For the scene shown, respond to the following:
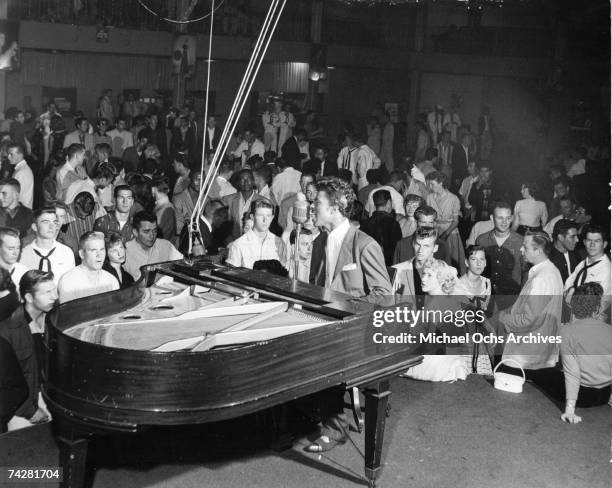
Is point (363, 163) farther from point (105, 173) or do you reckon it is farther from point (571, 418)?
point (571, 418)

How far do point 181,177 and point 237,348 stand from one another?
6366 millimetres

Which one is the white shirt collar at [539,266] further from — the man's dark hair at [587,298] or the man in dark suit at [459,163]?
the man in dark suit at [459,163]

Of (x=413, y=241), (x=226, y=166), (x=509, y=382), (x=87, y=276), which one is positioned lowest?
(x=509, y=382)

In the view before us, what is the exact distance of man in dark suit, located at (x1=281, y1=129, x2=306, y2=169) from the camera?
13.9 metres

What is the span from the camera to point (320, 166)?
1176 cm

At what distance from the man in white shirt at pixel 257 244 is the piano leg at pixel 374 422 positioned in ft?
8.34

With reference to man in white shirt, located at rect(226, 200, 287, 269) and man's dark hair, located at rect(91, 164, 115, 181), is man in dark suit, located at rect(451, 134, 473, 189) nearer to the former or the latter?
man's dark hair, located at rect(91, 164, 115, 181)

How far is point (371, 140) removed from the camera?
55.0ft

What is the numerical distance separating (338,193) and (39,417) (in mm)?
2395

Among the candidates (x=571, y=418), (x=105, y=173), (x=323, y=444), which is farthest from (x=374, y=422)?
(x=105, y=173)

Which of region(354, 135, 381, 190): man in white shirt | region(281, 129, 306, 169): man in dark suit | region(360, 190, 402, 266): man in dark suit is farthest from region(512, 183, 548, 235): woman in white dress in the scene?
region(281, 129, 306, 169): man in dark suit

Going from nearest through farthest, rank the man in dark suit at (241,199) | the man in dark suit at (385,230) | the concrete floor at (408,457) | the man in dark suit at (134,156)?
the concrete floor at (408,457), the man in dark suit at (385,230), the man in dark suit at (241,199), the man in dark suit at (134,156)

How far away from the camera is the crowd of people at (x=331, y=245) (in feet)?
18.5

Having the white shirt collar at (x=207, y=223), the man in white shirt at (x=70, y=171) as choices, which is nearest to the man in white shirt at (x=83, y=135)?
the man in white shirt at (x=70, y=171)
